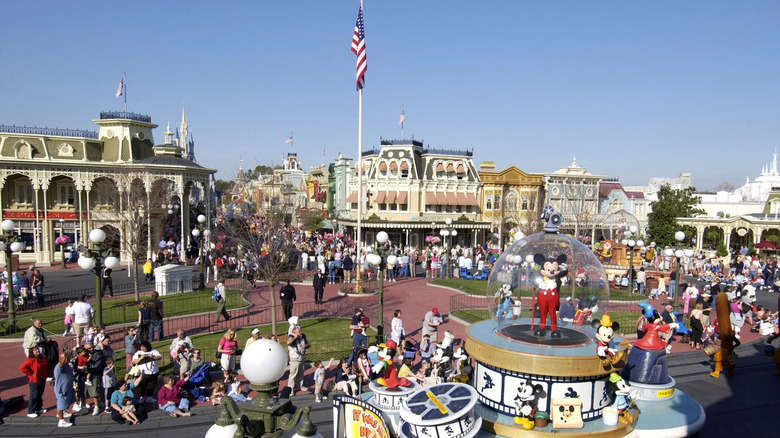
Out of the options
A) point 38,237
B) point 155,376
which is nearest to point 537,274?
point 155,376

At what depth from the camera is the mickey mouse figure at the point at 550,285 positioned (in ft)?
27.4

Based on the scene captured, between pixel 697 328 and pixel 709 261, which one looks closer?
pixel 697 328

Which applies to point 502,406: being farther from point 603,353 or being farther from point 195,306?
point 195,306

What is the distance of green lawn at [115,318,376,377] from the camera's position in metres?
12.4

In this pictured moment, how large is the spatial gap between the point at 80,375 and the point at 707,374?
14604 mm

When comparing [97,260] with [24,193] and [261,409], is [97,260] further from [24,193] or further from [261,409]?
[24,193]

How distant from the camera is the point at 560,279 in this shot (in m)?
8.82

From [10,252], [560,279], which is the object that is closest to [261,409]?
[560,279]

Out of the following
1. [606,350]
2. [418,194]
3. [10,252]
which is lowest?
[606,350]

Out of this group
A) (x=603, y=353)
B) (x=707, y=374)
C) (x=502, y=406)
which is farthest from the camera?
(x=707, y=374)

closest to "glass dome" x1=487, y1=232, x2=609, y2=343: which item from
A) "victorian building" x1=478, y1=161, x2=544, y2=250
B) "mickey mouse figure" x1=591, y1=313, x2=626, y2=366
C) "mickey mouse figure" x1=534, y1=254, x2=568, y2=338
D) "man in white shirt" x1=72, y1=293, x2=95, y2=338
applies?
"mickey mouse figure" x1=534, y1=254, x2=568, y2=338

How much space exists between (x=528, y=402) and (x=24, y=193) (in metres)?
37.5

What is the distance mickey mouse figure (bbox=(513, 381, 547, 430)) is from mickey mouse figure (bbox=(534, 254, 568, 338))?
4.26ft

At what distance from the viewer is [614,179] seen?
52.0 meters
